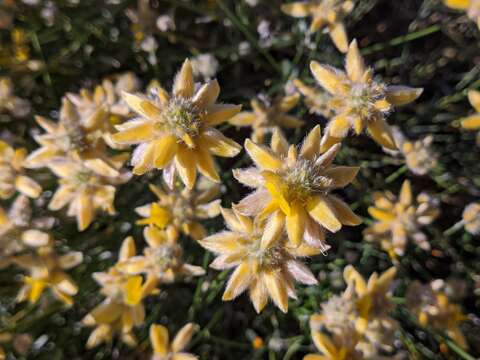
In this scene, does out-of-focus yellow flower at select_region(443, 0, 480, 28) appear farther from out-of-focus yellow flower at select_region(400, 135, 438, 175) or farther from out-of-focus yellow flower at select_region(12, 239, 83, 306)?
out-of-focus yellow flower at select_region(12, 239, 83, 306)

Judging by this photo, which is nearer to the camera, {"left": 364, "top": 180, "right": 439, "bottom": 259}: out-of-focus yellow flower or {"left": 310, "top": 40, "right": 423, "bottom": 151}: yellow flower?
{"left": 310, "top": 40, "right": 423, "bottom": 151}: yellow flower

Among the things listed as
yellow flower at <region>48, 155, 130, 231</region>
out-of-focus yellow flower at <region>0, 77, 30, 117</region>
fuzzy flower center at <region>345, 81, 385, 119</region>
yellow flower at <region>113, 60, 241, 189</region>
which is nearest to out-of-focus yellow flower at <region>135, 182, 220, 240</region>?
yellow flower at <region>48, 155, 130, 231</region>

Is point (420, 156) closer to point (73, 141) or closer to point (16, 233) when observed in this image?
point (73, 141)

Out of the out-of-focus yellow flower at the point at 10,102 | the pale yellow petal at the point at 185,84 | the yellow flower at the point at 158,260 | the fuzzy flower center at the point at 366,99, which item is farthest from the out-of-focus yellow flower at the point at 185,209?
the out-of-focus yellow flower at the point at 10,102

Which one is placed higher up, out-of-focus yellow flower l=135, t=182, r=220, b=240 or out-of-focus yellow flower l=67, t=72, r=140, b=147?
out-of-focus yellow flower l=67, t=72, r=140, b=147

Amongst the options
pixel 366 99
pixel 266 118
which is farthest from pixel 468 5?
pixel 266 118

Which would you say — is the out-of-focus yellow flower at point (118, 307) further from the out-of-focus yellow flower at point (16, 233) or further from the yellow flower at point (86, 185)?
the out-of-focus yellow flower at point (16, 233)
